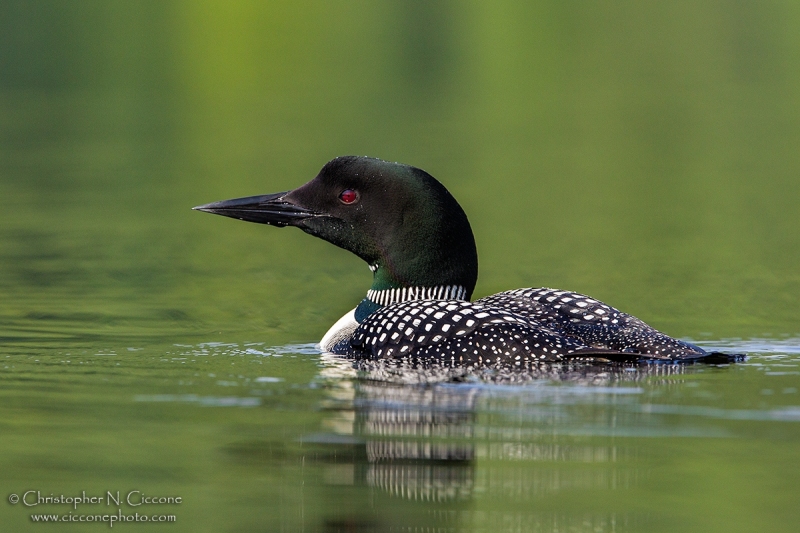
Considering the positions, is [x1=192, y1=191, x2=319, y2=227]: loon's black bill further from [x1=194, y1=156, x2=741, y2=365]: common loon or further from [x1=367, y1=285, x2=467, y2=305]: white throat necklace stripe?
[x1=367, y1=285, x2=467, y2=305]: white throat necklace stripe

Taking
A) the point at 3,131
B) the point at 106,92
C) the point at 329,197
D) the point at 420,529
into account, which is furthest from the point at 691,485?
the point at 106,92

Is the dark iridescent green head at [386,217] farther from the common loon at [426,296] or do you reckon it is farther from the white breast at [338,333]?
the white breast at [338,333]

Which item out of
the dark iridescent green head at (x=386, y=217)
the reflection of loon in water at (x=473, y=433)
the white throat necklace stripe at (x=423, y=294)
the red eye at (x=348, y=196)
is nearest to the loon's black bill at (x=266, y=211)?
the dark iridescent green head at (x=386, y=217)

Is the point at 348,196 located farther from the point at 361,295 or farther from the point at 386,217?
the point at 361,295

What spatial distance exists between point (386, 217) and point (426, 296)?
1.35 ft

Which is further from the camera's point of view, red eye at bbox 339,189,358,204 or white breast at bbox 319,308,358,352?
red eye at bbox 339,189,358,204

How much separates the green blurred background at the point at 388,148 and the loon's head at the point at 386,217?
628mm

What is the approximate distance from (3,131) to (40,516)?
50.1 ft

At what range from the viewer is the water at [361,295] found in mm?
4285

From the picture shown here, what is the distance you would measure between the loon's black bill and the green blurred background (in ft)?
1.92

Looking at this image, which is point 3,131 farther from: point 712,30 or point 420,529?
point 712,30

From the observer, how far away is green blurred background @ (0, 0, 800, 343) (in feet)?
28.3

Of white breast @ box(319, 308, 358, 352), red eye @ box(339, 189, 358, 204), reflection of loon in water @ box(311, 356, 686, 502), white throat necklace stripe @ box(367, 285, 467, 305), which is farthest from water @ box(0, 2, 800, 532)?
red eye @ box(339, 189, 358, 204)

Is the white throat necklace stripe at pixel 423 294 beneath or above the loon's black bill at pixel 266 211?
beneath
